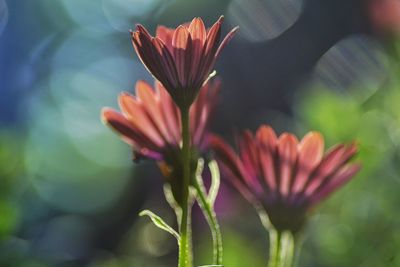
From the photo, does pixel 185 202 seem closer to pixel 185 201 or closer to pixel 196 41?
pixel 185 201

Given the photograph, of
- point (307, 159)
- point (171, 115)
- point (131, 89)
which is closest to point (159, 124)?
point (171, 115)

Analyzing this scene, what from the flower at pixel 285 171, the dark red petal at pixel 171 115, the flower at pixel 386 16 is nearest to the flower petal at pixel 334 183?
the flower at pixel 285 171

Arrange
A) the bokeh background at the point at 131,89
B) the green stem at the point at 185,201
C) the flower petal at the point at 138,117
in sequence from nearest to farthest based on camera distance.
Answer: the green stem at the point at 185,201 → the flower petal at the point at 138,117 → the bokeh background at the point at 131,89

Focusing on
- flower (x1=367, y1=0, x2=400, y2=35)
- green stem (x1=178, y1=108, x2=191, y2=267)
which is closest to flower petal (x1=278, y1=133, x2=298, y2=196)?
green stem (x1=178, y1=108, x2=191, y2=267)

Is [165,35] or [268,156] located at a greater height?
[165,35]

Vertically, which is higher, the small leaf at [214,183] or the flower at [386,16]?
the flower at [386,16]

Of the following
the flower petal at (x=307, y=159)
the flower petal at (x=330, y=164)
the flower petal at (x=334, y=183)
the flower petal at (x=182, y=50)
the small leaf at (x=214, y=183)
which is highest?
the flower petal at (x=182, y=50)

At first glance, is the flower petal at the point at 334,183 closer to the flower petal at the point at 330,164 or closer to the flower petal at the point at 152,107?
the flower petal at the point at 330,164

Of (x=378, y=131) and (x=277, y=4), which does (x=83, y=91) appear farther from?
(x=378, y=131)
